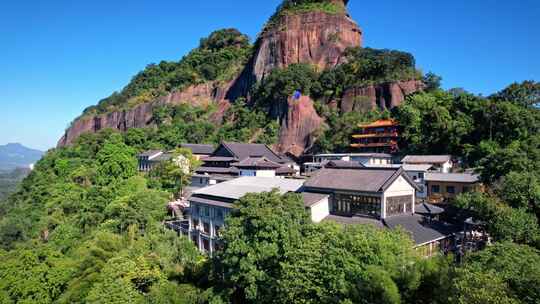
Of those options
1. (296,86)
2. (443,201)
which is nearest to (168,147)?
(296,86)

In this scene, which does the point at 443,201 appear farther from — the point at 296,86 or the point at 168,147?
the point at 168,147

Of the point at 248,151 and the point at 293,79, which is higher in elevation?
the point at 293,79

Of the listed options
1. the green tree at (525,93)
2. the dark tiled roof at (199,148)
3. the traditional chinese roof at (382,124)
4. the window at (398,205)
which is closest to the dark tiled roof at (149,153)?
the dark tiled roof at (199,148)

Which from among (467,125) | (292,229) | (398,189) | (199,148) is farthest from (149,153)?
(292,229)

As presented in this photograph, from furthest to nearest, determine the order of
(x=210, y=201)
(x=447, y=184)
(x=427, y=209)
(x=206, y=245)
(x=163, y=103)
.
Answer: (x=163, y=103), (x=447, y=184), (x=206, y=245), (x=210, y=201), (x=427, y=209)

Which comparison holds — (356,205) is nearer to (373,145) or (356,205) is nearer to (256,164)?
(256,164)

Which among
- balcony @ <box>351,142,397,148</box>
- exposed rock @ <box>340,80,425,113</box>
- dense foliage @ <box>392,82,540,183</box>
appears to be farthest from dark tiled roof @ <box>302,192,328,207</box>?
exposed rock @ <box>340,80,425,113</box>

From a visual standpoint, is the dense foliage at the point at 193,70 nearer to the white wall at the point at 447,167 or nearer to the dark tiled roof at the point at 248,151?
the dark tiled roof at the point at 248,151
